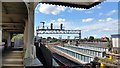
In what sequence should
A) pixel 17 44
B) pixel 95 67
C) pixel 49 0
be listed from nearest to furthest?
pixel 95 67
pixel 49 0
pixel 17 44

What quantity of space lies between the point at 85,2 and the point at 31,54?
7.32 metres

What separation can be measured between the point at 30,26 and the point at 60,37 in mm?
61166

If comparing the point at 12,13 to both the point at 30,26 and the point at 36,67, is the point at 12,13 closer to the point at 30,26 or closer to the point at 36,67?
the point at 30,26

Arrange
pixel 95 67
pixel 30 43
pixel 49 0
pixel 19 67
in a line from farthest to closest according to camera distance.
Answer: pixel 49 0 < pixel 19 67 < pixel 30 43 < pixel 95 67

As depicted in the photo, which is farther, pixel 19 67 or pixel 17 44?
pixel 17 44

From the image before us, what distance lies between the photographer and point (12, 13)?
16656mm

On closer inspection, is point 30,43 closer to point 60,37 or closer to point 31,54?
point 31,54

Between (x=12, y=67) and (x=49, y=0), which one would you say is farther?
(x=49, y=0)

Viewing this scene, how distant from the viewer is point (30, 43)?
33.7 feet

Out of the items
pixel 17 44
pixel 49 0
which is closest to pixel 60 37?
pixel 17 44

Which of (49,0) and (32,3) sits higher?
(49,0)

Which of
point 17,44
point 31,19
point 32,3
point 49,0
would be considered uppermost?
point 49,0

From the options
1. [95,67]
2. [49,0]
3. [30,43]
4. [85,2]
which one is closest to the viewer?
[95,67]

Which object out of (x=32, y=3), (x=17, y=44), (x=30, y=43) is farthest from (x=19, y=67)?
(x=17, y=44)
